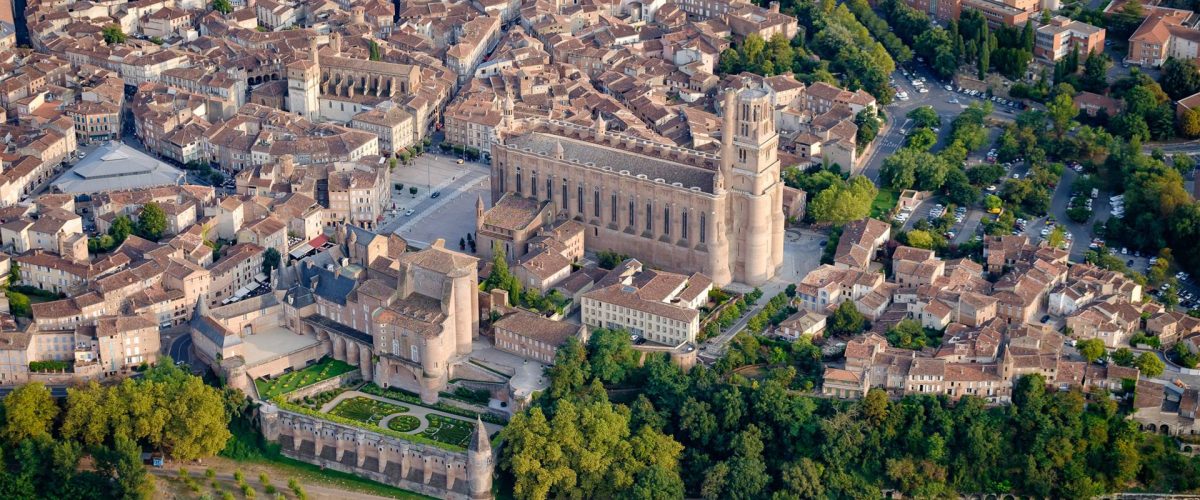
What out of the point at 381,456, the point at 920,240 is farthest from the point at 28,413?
the point at 920,240

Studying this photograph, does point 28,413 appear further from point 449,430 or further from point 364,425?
point 449,430

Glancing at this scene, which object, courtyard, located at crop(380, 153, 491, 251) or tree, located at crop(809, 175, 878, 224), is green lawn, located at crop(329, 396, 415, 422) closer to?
courtyard, located at crop(380, 153, 491, 251)

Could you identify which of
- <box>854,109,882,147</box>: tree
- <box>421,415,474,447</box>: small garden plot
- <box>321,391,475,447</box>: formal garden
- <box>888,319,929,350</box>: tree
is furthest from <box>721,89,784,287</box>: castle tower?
<box>854,109,882,147</box>: tree

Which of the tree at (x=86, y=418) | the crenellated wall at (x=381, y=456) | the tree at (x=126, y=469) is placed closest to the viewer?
the tree at (x=126, y=469)

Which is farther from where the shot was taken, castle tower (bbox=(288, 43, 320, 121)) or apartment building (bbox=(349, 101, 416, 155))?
castle tower (bbox=(288, 43, 320, 121))

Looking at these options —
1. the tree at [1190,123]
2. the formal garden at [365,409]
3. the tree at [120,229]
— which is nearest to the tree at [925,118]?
→ the tree at [1190,123]

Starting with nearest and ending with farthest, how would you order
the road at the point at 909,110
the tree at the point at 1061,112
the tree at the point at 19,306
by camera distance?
the tree at the point at 19,306 < the road at the point at 909,110 < the tree at the point at 1061,112

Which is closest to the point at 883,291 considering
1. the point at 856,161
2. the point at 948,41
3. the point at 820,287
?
the point at 820,287

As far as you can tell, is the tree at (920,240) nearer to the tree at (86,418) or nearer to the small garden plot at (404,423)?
the small garden plot at (404,423)
